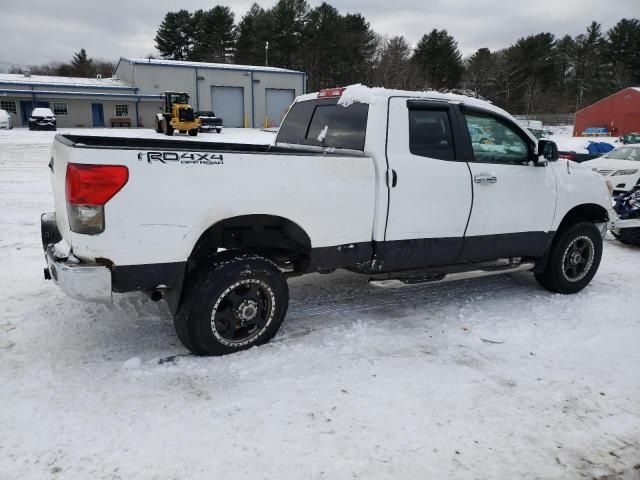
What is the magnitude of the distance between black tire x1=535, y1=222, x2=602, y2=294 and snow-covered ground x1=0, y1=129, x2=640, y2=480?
0.96 feet

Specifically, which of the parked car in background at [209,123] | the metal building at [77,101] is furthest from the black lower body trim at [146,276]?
the metal building at [77,101]

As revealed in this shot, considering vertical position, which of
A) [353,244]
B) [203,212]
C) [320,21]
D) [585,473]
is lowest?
[585,473]

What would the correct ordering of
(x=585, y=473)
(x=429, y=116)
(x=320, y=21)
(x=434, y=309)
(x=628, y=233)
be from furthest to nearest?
1. (x=320, y=21)
2. (x=628, y=233)
3. (x=434, y=309)
4. (x=429, y=116)
5. (x=585, y=473)

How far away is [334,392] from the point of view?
3.50m

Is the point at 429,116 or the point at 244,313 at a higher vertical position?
the point at 429,116

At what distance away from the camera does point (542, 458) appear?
2.89 meters

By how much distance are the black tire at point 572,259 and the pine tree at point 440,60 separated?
68.1m

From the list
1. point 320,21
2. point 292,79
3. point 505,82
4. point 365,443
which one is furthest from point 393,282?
point 505,82

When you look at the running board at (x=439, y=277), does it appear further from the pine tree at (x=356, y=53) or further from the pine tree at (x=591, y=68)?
the pine tree at (x=591, y=68)

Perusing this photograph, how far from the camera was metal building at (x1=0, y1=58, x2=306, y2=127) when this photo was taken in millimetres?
38750

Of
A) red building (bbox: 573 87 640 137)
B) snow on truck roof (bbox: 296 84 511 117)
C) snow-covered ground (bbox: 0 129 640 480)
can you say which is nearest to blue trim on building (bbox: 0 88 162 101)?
snow-covered ground (bbox: 0 129 640 480)

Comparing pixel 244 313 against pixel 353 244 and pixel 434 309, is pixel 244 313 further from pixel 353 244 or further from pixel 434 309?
pixel 434 309

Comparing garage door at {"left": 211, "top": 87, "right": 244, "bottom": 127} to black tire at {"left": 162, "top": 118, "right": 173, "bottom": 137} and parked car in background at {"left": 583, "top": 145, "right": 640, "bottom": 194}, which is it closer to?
black tire at {"left": 162, "top": 118, "right": 173, "bottom": 137}

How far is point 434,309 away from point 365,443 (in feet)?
7.93
